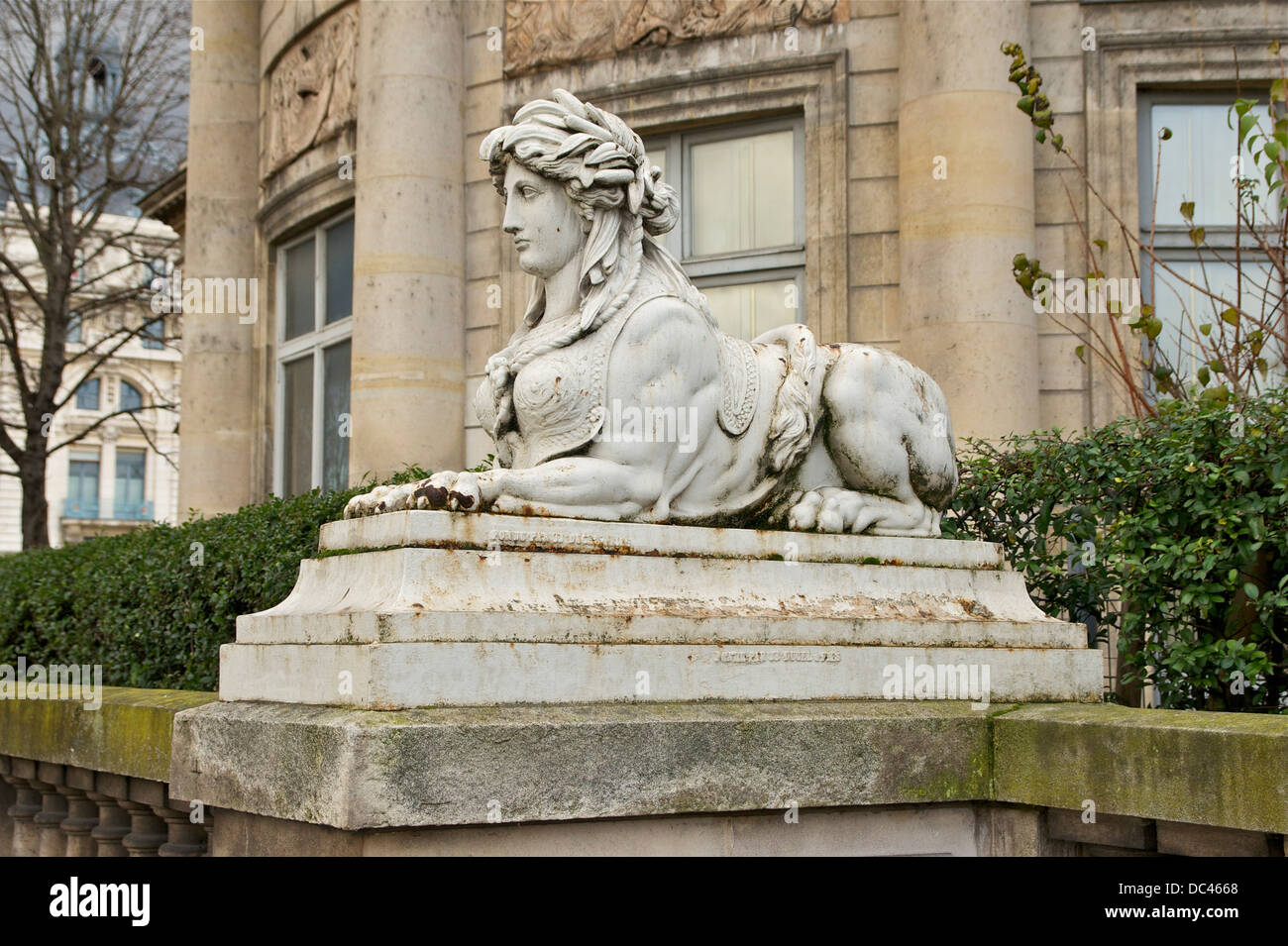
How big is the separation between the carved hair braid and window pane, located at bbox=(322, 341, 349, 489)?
31.1 feet

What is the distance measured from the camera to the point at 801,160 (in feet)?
37.8

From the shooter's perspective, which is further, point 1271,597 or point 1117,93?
point 1117,93

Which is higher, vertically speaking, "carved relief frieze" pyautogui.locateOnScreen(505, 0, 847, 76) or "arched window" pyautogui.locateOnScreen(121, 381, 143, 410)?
"arched window" pyautogui.locateOnScreen(121, 381, 143, 410)

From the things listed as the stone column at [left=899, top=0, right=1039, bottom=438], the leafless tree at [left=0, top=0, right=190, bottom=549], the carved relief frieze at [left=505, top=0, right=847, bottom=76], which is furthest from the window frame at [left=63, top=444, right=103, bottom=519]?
the stone column at [left=899, top=0, right=1039, bottom=438]

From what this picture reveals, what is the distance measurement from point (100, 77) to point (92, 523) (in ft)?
139

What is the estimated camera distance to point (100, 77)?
2111 centimetres

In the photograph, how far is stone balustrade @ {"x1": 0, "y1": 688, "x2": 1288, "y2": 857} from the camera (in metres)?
3.91

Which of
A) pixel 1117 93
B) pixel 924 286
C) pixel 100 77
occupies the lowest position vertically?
pixel 924 286

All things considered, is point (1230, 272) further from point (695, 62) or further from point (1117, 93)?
point (695, 62)

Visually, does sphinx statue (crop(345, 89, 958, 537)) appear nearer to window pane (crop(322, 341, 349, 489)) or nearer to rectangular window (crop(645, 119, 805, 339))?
rectangular window (crop(645, 119, 805, 339))

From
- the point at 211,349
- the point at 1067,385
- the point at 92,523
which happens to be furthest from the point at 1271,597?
the point at 92,523

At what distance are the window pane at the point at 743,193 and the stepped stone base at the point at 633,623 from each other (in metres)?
6.66
